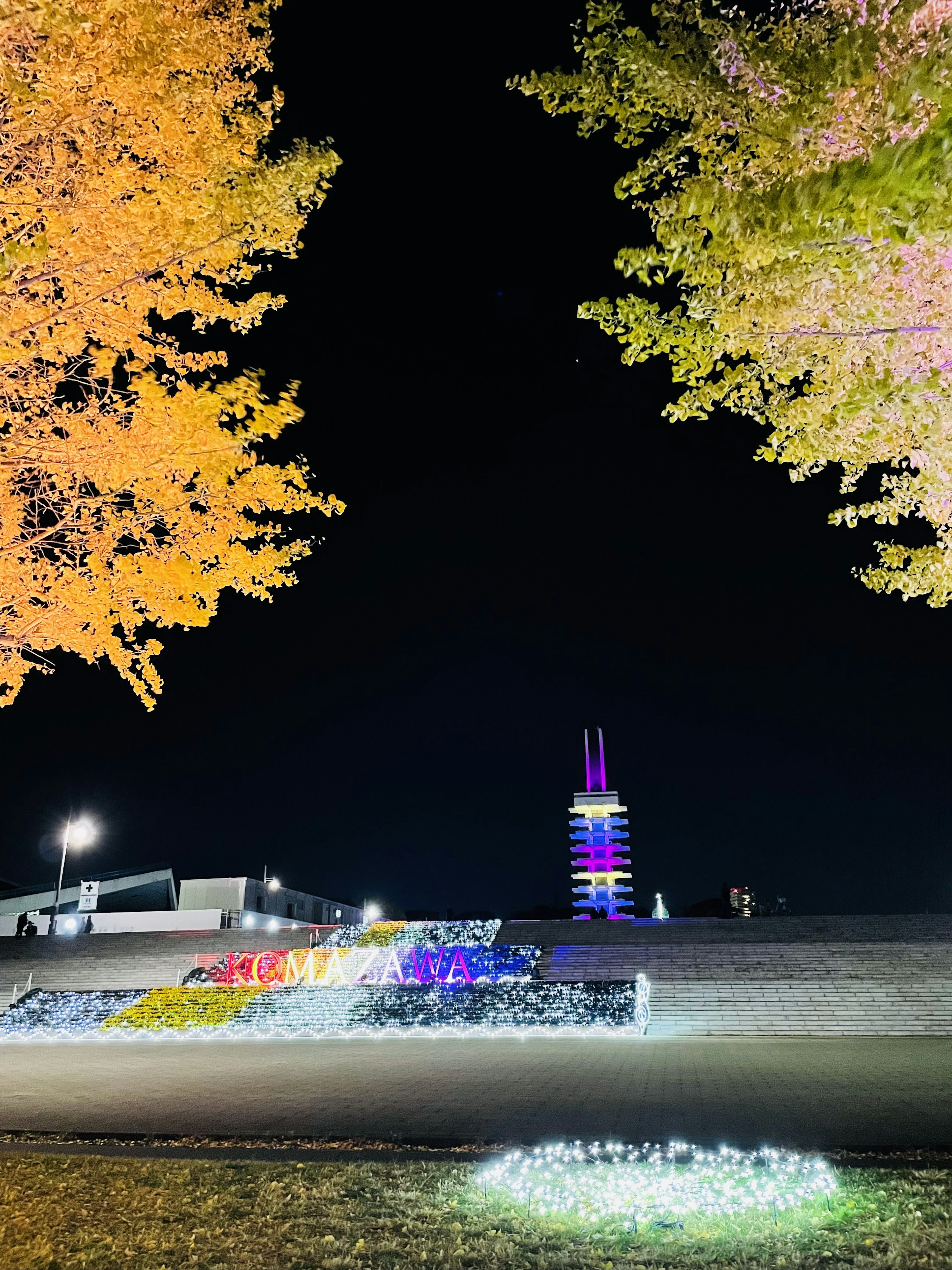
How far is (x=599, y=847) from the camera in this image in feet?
202

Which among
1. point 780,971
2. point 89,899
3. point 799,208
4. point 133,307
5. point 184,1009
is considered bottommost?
point 184,1009

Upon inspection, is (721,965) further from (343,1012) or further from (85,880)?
(85,880)

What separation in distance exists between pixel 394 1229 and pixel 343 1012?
627 inches

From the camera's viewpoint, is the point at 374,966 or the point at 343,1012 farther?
the point at 374,966

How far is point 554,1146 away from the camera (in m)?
6.44

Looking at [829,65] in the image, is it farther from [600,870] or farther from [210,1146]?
[600,870]

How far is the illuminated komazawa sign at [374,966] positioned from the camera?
21.3m

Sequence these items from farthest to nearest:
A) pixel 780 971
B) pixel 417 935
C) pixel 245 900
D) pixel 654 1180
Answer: pixel 245 900
pixel 417 935
pixel 780 971
pixel 654 1180

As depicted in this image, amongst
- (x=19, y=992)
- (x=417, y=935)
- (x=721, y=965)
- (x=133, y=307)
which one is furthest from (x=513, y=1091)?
(x=19, y=992)

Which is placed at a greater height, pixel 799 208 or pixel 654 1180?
pixel 799 208

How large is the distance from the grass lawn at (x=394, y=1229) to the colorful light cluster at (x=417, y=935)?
62.6ft


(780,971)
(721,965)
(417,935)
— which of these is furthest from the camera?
(417,935)

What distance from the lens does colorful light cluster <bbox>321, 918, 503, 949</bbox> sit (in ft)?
80.9

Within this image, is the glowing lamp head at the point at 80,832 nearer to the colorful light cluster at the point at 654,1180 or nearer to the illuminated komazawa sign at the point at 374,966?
the illuminated komazawa sign at the point at 374,966
